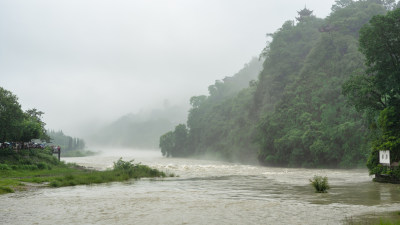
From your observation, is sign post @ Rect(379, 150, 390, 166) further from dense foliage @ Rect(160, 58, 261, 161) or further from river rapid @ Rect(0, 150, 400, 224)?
dense foliage @ Rect(160, 58, 261, 161)

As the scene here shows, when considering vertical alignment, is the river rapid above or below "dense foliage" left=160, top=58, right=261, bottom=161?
below

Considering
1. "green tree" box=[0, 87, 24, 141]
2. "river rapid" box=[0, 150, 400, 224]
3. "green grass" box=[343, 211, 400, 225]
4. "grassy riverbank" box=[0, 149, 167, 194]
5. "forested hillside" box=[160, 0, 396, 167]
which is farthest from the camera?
"forested hillside" box=[160, 0, 396, 167]

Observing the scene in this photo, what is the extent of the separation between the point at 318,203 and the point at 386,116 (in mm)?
16820

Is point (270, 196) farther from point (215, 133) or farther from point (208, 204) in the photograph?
point (215, 133)

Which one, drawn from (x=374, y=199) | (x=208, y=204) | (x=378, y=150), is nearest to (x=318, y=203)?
(x=374, y=199)

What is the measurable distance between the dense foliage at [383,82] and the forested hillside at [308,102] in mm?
7941

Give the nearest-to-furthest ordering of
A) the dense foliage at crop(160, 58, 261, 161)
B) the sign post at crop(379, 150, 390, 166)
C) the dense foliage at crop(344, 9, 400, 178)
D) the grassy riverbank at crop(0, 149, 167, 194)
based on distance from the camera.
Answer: the sign post at crop(379, 150, 390, 166)
the grassy riverbank at crop(0, 149, 167, 194)
the dense foliage at crop(344, 9, 400, 178)
the dense foliage at crop(160, 58, 261, 161)

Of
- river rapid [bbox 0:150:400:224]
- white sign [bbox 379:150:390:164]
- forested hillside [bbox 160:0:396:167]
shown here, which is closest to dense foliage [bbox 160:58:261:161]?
forested hillside [bbox 160:0:396:167]

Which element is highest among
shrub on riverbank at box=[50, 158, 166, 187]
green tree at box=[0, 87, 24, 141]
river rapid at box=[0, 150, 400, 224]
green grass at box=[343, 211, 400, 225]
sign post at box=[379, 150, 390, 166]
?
green tree at box=[0, 87, 24, 141]

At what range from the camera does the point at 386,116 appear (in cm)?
3031

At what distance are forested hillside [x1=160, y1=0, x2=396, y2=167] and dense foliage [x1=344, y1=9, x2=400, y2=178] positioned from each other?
7941mm

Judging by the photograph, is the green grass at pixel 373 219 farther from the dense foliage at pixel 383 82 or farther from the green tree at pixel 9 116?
the green tree at pixel 9 116

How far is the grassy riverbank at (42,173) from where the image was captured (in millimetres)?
29413

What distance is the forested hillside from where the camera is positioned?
58.2 m
